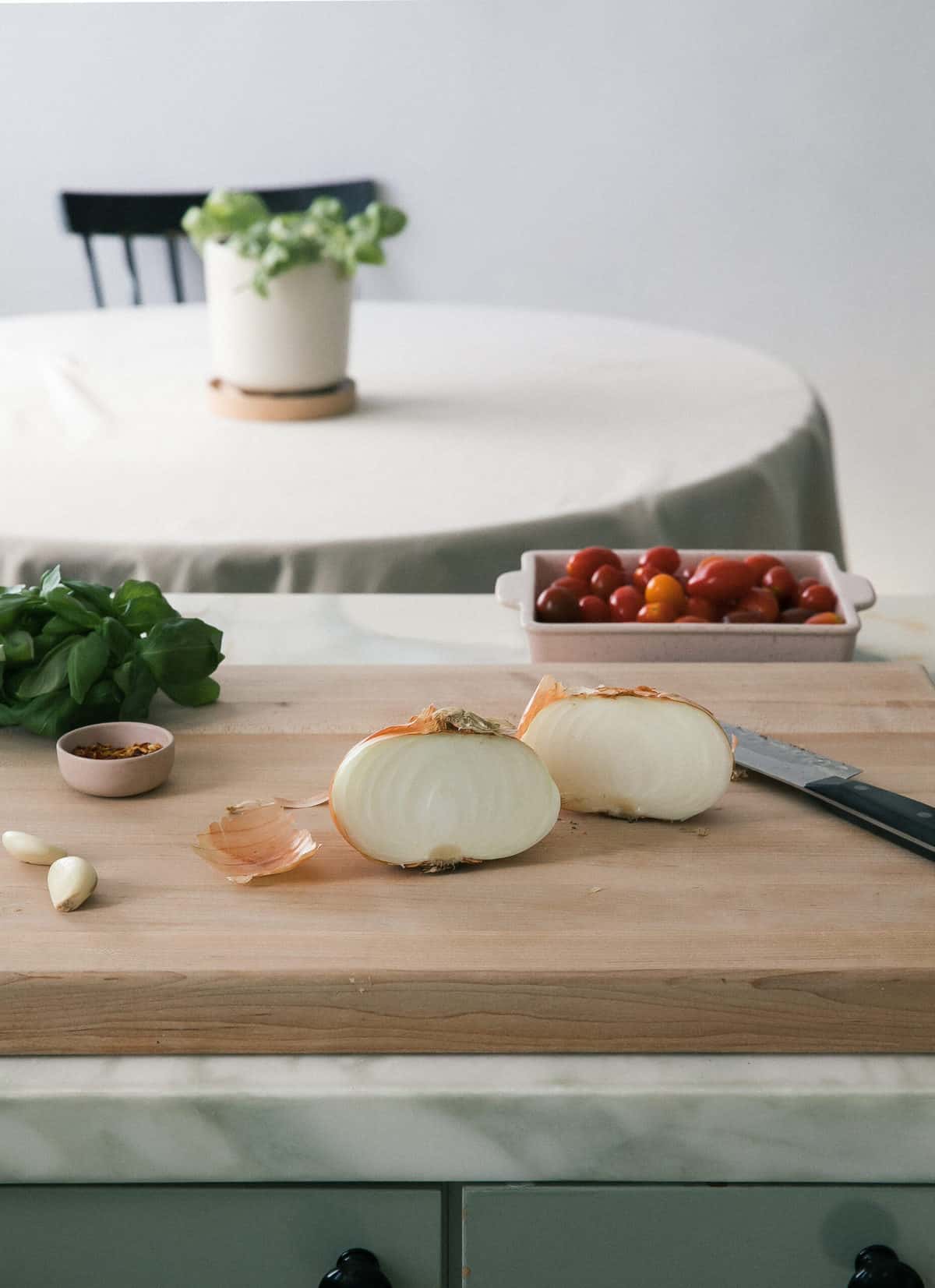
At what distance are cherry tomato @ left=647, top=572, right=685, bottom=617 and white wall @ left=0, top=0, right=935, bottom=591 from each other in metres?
2.98

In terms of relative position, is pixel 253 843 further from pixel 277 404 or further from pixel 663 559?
pixel 277 404

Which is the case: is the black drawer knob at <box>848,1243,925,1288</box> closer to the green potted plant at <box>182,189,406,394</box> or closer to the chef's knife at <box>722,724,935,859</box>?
the chef's knife at <box>722,724,935,859</box>

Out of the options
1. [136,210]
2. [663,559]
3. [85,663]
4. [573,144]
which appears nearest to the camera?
[85,663]

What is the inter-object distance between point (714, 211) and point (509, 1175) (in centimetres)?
354

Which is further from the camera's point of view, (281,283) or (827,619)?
(281,283)

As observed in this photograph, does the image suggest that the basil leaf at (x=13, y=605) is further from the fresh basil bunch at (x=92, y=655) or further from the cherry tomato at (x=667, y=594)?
the cherry tomato at (x=667, y=594)

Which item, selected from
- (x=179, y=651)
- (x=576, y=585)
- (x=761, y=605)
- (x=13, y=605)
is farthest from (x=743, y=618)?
(x=13, y=605)

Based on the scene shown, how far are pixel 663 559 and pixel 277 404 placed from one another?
94 centimetres

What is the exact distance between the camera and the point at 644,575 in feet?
3.62

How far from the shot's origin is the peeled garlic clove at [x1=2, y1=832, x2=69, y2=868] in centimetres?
68

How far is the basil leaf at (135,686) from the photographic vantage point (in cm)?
85

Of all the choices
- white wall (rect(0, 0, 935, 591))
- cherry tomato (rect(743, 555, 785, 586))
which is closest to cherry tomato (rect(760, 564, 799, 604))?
cherry tomato (rect(743, 555, 785, 586))

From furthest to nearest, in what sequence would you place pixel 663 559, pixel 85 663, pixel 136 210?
pixel 136 210, pixel 663 559, pixel 85 663

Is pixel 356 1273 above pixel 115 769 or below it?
below
